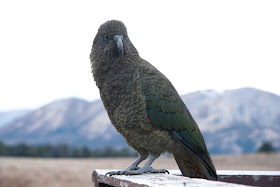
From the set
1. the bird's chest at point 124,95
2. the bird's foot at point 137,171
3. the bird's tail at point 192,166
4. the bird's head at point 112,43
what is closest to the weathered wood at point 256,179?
the bird's tail at point 192,166

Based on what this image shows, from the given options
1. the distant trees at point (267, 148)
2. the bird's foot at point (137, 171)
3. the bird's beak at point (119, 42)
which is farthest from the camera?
the distant trees at point (267, 148)

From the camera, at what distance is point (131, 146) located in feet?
13.9

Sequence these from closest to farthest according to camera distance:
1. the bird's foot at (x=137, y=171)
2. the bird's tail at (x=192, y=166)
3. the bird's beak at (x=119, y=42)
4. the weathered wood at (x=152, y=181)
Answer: the weathered wood at (x=152, y=181)
the bird's foot at (x=137, y=171)
the bird's beak at (x=119, y=42)
the bird's tail at (x=192, y=166)

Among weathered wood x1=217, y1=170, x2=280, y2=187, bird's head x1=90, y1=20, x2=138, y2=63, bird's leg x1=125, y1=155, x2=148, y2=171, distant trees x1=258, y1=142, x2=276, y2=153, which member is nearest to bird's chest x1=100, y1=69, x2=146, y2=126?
bird's head x1=90, y1=20, x2=138, y2=63

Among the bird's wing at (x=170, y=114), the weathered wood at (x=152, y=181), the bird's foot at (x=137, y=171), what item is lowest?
the weathered wood at (x=152, y=181)

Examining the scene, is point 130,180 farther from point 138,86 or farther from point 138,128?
point 138,86

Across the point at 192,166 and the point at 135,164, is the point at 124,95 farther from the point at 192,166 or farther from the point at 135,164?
the point at 192,166

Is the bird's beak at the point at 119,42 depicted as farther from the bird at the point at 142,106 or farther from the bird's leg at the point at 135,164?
the bird's leg at the point at 135,164

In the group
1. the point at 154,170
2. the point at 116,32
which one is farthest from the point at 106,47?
the point at 154,170

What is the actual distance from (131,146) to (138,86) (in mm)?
729

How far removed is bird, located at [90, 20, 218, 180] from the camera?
395 cm

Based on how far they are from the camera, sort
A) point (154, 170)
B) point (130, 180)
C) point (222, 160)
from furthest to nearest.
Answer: point (222, 160), point (154, 170), point (130, 180)

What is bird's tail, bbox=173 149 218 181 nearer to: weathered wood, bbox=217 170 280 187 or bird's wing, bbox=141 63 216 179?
bird's wing, bbox=141 63 216 179

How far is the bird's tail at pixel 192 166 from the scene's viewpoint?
408 centimetres
